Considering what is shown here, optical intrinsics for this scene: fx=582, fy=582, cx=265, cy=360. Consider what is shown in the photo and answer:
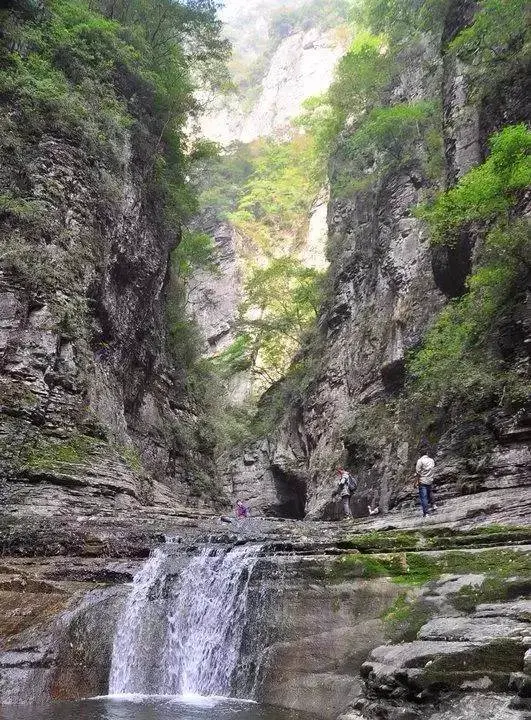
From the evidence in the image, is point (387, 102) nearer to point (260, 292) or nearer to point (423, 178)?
point (423, 178)

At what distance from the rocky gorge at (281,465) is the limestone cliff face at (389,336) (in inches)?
4.0

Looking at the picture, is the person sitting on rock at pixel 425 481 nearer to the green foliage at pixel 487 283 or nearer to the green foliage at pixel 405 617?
the green foliage at pixel 487 283

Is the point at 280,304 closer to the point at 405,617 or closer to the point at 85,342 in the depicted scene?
the point at 85,342

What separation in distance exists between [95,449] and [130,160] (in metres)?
11.9

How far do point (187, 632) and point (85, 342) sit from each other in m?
9.66

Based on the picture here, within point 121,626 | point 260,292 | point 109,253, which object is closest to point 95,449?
point 121,626

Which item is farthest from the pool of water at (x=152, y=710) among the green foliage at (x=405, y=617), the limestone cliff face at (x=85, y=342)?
the limestone cliff face at (x=85, y=342)

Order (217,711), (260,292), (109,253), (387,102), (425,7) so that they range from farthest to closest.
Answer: (260,292)
(387,102)
(425,7)
(109,253)
(217,711)

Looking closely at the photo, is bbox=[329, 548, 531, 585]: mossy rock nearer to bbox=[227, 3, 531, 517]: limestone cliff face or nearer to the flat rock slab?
the flat rock slab

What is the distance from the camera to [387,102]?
29.0 meters

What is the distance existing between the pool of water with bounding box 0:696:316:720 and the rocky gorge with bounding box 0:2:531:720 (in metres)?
0.21

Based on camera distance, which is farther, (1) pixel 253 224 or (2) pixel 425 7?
(1) pixel 253 224

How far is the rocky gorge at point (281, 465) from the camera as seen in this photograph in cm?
768

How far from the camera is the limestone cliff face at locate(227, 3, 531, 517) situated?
46.6 ft
